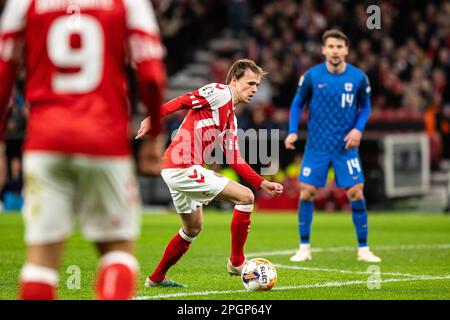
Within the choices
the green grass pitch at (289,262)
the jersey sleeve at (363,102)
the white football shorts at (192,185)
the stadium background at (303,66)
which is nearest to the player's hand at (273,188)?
the white football shorts at (192,185)

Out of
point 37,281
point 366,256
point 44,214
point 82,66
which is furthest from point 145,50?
point 366,256

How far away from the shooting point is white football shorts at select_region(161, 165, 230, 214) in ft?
25.5

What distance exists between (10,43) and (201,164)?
3.40m

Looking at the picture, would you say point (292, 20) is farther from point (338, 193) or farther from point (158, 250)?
point (158, 250)

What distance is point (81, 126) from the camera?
15.0 feet

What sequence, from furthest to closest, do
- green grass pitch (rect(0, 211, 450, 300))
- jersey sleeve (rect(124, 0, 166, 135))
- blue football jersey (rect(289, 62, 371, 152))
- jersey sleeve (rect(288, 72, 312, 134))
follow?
jersey sleeve (rect(288, 72, 312, 134)) < blue football jersey (rect(289, 62, 371, 152)) < green grass pitch (rect(0, 211, 450, 300)) < jersey sleeve (rect(124, 0, 166, 135))

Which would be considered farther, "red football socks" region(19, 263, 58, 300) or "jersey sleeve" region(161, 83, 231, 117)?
"jersey sleeve" region(161, 83, 231, 117)

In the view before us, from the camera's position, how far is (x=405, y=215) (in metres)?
19.4

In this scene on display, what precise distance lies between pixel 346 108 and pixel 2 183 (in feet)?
36.4

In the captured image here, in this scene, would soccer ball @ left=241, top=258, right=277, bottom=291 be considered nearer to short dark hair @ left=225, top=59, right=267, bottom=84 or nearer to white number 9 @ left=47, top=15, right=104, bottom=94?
short dark hair @ left=225, top=59, right=267, bottom=84

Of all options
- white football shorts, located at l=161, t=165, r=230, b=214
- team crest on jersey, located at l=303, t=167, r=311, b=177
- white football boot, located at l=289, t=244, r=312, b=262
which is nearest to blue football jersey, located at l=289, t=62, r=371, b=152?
team crest on jersey, located at l=303, t=167, r=311, b=177

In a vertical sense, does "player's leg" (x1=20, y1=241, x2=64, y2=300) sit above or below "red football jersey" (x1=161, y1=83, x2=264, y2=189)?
→ below

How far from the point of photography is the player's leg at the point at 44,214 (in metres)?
4.58
